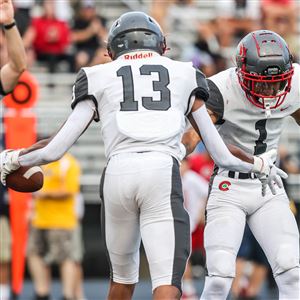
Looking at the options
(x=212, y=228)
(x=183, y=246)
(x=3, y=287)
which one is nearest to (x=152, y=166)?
(x=183, y=246)

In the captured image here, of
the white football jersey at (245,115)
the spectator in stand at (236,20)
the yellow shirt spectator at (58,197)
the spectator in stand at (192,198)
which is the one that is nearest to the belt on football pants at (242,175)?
the white football jersey at (245,115)

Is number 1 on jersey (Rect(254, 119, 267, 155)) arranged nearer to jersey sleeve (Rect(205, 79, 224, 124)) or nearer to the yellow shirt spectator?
jersey sleeve (Rect(205, 79, 224, 124))

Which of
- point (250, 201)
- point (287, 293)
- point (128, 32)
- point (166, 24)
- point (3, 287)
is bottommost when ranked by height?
point (3, 287)

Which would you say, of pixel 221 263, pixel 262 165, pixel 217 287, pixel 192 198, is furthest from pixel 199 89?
pixel 192 198

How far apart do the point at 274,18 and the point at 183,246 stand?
789 centimetres

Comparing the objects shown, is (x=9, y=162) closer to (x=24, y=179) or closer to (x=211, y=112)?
(x=24, y=179)

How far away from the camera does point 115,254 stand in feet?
19.7

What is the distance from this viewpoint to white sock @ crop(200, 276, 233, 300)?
643 centimetres

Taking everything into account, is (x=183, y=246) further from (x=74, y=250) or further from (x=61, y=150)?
(x=74, y=250)

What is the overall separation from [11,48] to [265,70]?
158cm

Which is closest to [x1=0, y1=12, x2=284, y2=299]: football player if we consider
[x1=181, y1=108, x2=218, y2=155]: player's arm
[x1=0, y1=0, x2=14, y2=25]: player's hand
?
[x1=181, y1=108, x2=218, y2=155]: player's arm

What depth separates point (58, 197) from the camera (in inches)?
414

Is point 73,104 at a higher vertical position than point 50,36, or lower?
higher

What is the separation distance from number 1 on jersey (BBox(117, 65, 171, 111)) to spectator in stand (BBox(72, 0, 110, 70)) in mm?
7029
